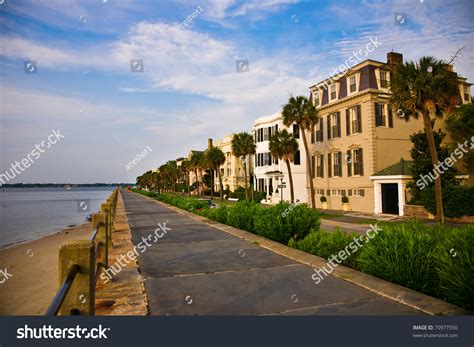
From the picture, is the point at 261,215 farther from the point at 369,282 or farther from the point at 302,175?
the point at 302,175

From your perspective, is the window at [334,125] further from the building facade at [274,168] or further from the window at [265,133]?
the window at [265,133]

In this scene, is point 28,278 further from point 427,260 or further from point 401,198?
point 401,198

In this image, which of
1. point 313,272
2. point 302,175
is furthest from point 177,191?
point 313,272

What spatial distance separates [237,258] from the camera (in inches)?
318

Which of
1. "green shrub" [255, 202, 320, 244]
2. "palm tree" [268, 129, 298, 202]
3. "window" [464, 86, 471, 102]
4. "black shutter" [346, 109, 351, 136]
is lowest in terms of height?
"green shrub" [255, 202, 320, 244]

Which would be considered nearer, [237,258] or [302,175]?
[237,258]

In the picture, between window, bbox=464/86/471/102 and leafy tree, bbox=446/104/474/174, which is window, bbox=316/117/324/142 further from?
window, bbox=464/86/471/102

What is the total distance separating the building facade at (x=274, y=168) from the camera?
135ft

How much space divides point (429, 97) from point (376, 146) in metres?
10.3

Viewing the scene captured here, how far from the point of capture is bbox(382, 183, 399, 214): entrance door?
1051 inches

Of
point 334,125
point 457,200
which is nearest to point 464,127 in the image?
point 334,125

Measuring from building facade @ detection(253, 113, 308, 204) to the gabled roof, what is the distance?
12.1 m

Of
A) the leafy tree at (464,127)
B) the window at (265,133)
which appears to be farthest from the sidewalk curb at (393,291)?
the window at (265,133)

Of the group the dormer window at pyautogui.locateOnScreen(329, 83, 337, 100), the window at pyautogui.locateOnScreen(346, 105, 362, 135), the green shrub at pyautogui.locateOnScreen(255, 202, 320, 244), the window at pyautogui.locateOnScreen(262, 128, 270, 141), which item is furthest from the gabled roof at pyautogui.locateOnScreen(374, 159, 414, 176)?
the window at pyautogui.locateOnScreen(262, 128, 270, 141)
